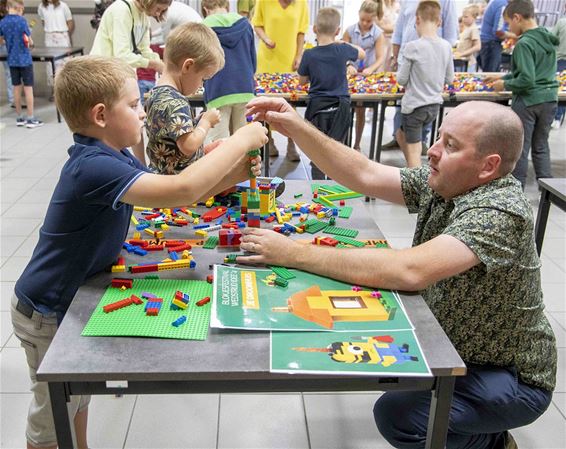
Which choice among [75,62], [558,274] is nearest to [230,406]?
[75,62]

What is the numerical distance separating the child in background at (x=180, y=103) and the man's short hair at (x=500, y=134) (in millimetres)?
1198

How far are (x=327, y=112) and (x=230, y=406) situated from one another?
2.87 metres

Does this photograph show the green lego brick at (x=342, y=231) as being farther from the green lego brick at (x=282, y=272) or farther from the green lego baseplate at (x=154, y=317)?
the green lego baseplate at (x=154, y=317)

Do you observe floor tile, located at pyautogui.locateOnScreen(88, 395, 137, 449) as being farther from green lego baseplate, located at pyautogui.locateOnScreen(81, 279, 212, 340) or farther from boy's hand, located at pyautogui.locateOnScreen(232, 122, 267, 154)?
boy's hand, located at pyautogui.locateOnScreen(232, 122, 267, 154)

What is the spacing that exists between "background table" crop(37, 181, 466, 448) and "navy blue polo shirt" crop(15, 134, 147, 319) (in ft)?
0.83

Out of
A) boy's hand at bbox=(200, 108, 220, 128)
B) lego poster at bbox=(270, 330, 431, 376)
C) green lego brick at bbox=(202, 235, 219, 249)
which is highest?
boy's hand at bbox=(200, 108, 220, 128)

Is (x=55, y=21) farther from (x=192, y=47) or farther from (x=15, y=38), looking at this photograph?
(x=192, y=47)

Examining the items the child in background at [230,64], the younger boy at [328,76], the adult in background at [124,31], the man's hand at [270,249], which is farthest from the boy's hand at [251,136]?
the younger boy at [328,76]

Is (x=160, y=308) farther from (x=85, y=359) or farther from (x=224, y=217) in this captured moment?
(x=224, y=217)

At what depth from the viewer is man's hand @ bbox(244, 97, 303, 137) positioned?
207 cm

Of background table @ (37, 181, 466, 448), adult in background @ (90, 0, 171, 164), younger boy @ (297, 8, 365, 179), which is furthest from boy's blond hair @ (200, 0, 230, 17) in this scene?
background table @ (37, 181, 466, 448)

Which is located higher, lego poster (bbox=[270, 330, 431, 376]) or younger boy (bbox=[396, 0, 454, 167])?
younger boy (bbox=[396, 0, 454, 167])

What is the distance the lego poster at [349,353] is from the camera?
118 cm

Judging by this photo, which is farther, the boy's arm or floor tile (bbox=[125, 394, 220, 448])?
floor tile (bbox=[125, 394, 220, 448])
